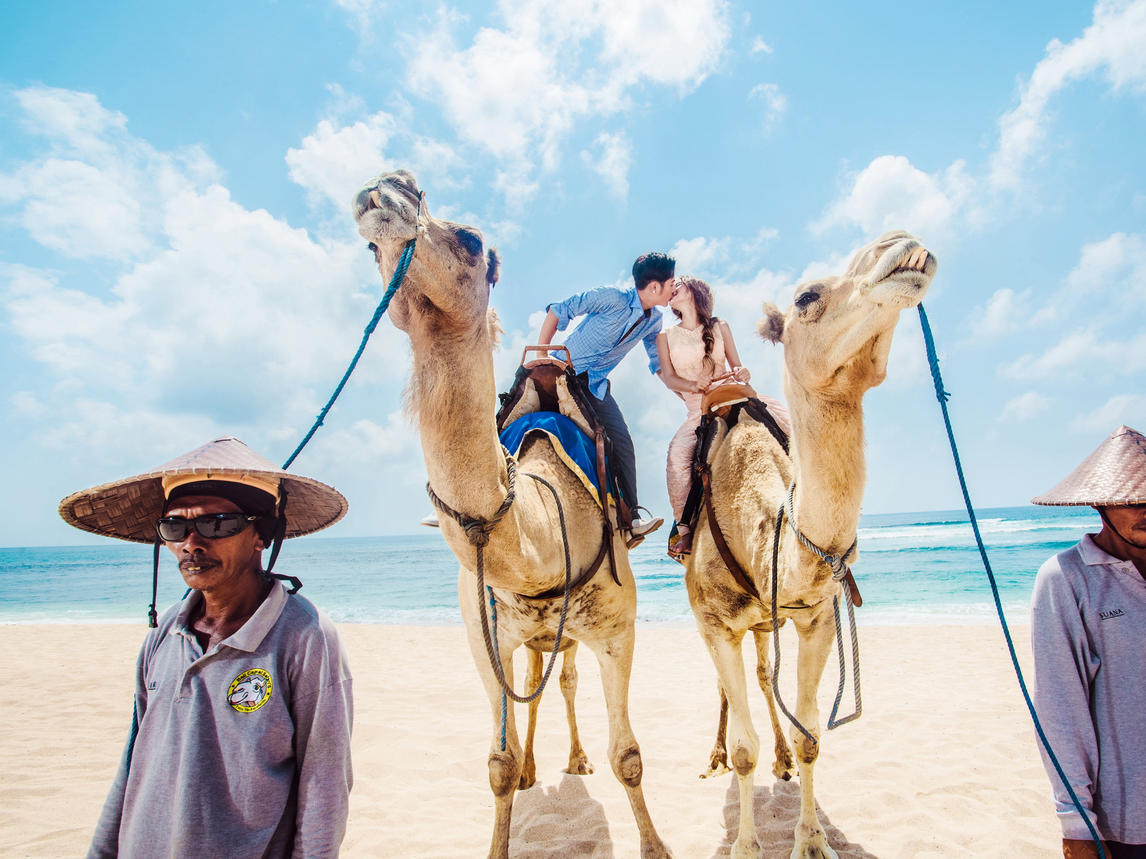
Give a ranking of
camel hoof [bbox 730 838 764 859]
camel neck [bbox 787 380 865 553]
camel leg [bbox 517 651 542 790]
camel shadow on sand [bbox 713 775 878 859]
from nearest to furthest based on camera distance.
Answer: camel neck [bbox 787 380 865 553], camel hoof [bbox 730 838 764 859], camel shadow on sand [bbox 713 775 878 859], camel leg [bbox 517 651 542 790]

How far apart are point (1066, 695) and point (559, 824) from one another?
3171mm

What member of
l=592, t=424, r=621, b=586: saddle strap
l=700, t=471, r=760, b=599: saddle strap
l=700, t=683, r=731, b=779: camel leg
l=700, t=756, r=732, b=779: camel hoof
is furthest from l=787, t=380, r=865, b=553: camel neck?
l=700, t=756, r=732, b=779: camel hoof

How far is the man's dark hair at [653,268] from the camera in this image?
425 centimetres

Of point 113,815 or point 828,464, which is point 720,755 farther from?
point 113,815

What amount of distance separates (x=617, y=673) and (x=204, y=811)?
242 centimetres

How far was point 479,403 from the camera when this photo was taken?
226 centimetres

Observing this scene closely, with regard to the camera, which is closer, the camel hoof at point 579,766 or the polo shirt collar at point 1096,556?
the polo shirt collar at point 1096,556

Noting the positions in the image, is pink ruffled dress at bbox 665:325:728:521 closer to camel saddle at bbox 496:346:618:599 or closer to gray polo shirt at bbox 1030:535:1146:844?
camel saddle at bbox 496:346:618:599

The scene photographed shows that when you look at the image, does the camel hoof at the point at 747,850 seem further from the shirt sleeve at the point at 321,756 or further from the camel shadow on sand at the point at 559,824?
the shirt sleeve at the point at 321,756

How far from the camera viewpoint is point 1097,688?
2.11 meters

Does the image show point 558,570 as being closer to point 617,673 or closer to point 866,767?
point 617,673

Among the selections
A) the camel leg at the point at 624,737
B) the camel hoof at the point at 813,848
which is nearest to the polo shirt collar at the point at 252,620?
the camel leg at the point at 624,737

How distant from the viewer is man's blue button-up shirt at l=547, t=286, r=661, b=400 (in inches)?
171

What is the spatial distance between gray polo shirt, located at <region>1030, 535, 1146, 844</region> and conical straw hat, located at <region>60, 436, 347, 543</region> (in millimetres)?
2417
